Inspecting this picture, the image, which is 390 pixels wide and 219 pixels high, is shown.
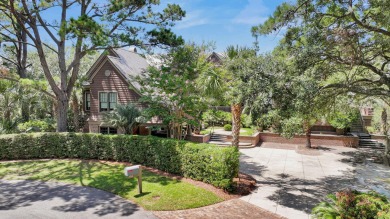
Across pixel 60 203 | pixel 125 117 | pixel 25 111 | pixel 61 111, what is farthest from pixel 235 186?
pixel 25 111

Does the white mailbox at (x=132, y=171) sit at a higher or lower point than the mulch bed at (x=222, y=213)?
higher

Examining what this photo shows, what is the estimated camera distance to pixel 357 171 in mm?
13977

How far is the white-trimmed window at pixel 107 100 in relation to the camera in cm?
2211

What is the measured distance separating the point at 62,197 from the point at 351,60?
1261 centimetres

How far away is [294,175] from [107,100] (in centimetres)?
1690

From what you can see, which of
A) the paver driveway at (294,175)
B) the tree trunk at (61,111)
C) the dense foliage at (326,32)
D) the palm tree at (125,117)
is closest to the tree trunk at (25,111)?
the tree trunk at (61,111)

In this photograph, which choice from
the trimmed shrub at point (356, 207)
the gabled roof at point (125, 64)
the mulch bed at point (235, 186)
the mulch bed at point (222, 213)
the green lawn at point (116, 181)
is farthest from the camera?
the gabled roof at point (125, 64)

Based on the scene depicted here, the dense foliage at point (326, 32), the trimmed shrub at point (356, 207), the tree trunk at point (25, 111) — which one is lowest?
the trimmed shrub at point (356, 207)

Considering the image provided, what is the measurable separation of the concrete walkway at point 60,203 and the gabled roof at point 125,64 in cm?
1069

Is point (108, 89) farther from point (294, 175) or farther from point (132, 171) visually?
point (294, 175)

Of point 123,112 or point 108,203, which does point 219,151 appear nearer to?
point 108,203

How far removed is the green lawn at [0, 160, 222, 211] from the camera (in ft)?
30.5

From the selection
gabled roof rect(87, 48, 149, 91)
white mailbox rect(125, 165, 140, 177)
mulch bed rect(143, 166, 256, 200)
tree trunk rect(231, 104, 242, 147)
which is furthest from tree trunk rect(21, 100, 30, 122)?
tree trunk rect(231, 104, 242, 147)

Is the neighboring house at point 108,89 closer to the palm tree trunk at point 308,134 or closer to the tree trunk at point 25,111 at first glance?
the tree trunk at point 25,111
